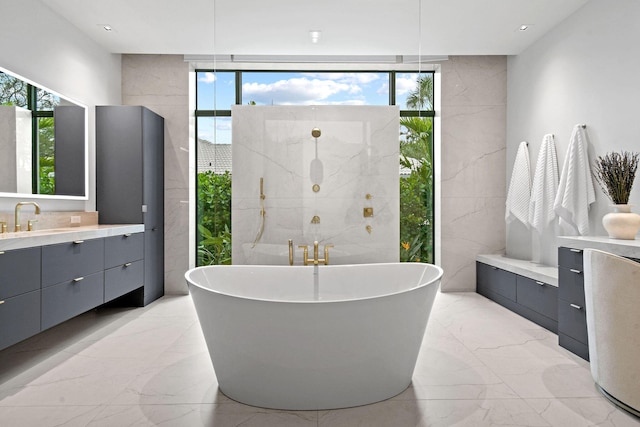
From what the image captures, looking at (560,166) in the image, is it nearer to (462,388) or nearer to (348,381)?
(462,388)

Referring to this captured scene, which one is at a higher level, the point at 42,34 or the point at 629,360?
the point at 42,34

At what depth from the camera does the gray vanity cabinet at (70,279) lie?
102 inches

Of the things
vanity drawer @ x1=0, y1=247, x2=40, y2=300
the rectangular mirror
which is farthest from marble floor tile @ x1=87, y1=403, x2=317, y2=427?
the rectangular mirror

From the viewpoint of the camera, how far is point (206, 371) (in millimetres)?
2498

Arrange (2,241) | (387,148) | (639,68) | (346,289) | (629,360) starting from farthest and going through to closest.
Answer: (387,148) → (346,289) → (639,68) → (2,241) → (629,360)

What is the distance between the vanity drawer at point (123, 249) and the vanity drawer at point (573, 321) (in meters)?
3.50

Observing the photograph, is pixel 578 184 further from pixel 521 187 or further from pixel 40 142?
pixel 40 142

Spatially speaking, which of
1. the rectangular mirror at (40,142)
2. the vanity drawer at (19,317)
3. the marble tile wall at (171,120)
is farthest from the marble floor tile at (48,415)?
the marble tile wall at (171,120)

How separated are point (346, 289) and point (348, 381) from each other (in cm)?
120

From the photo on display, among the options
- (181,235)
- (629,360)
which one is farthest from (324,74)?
(629,360)

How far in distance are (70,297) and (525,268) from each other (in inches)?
146

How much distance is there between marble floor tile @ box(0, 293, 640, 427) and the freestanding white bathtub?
0.25ft

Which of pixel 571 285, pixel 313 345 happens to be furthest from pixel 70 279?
pixel 571 285

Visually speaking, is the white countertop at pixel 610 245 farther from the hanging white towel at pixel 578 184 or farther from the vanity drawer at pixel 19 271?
the vanity drawer at pixel 19 271
